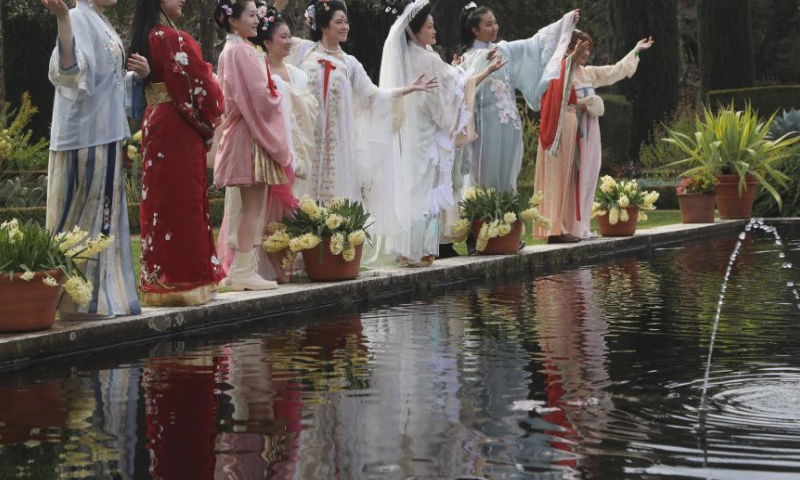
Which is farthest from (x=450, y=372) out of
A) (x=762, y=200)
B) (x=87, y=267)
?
(x=762, y=200)

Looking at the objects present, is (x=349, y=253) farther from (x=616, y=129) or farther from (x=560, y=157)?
(x=616, y=129)

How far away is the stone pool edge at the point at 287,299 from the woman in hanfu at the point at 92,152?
0.22m

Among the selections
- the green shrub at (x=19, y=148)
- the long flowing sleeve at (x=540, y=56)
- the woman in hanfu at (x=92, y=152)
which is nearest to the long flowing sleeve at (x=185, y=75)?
the woman in hanfu at (x=92, y=152)

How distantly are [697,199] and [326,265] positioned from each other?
8279 millimetres

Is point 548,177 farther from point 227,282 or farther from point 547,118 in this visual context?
point 227,282

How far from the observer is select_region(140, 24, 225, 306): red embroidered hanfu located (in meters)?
8.28

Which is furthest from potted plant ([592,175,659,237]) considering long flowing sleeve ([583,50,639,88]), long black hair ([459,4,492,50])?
long black hair ([459,4,492,50])

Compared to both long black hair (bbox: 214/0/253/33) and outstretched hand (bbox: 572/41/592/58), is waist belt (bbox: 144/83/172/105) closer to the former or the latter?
long black hair (bbox: 214/0/253/33)

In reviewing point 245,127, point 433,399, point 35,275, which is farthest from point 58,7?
point 433,399

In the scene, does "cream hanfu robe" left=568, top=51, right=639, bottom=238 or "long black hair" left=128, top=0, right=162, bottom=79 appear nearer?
"long black hair" left=128, top=0, right=162, bottom=79

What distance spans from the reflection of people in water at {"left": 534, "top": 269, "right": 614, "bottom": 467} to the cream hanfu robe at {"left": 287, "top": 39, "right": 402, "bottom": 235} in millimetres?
1348

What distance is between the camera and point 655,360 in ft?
22.0

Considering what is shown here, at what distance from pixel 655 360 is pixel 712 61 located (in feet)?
80.9

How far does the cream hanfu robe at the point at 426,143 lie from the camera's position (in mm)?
11297
